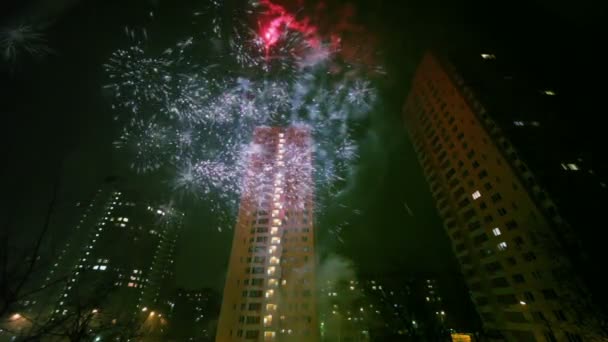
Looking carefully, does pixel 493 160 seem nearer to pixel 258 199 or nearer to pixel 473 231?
pixel 473 231

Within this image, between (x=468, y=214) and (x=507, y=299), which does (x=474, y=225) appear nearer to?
(x=468, y=214)

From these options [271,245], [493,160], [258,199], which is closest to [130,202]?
[258,199]

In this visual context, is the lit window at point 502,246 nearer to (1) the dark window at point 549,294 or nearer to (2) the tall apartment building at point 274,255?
(1) the dark window at point 549,294

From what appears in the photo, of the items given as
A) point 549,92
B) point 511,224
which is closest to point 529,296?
point 511,224

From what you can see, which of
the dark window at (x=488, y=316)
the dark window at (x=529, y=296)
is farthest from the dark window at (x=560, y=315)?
the dark window at (x=488, y=316)

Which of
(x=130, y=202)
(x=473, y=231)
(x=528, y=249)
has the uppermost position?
(x=130, y=202)
